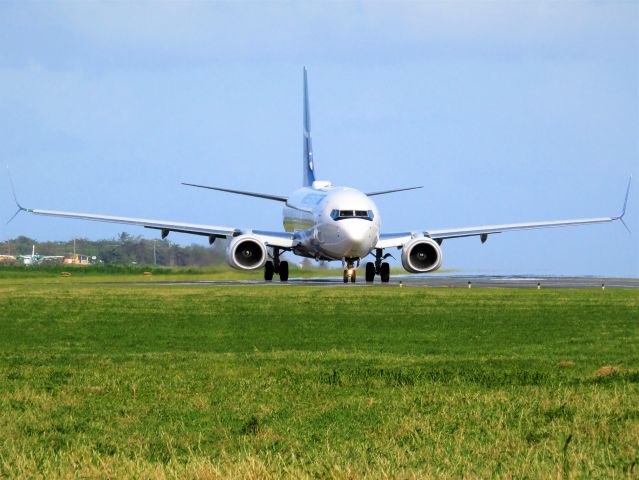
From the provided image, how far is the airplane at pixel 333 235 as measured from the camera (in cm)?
5156

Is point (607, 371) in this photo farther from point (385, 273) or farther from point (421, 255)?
point (385, 273)

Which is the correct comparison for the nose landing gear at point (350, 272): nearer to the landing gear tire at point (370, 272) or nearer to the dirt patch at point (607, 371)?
the landing gear tire at point (370, 272)

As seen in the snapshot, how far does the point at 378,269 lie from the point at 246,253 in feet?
21.4

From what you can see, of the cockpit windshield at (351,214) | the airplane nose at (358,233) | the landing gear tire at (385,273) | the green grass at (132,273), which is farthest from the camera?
the green grass at (132,273)

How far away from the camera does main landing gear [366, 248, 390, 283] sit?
54750 millimetres

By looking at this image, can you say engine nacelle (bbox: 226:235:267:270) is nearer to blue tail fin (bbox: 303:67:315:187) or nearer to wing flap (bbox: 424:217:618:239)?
wing flap (bbox: 424:217:618:239)

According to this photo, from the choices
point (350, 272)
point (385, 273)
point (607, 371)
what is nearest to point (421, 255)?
point (385, 273)

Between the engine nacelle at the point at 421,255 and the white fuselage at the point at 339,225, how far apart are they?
1.72 meters


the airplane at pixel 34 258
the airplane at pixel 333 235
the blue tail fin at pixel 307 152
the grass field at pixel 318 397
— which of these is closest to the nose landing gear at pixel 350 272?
the airplane at pixel 333 235

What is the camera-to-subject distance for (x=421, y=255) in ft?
181

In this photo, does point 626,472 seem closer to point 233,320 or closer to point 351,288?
point 233,320

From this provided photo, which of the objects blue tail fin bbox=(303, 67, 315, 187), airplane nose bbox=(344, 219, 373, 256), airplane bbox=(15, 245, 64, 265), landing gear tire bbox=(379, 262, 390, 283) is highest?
blue tail fin bbox=(303, 67, 315, 187)

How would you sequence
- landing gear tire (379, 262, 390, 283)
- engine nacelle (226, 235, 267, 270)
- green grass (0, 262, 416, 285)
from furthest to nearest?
green grass (0, 262, 416, 285)
landing gear tire (379, 262, 390, 283)
engine nacelle (226, 235, 267, 270)

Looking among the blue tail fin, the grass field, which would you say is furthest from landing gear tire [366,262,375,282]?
the grass field
